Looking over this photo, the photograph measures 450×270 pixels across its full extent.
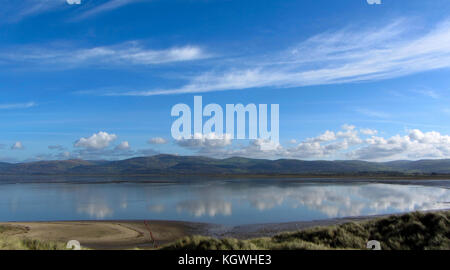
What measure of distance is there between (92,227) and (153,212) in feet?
24.7

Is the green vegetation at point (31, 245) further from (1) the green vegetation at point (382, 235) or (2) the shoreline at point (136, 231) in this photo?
(2) the shoreline at point (136, 231)

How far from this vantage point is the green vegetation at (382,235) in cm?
1091

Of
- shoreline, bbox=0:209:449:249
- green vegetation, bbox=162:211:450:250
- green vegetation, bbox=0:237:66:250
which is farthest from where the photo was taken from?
shoreline, bbox=0:209:449:249

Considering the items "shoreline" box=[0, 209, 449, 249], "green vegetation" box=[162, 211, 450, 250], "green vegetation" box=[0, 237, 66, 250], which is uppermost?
"green vegetation" box=[0, 237, 66, 250]

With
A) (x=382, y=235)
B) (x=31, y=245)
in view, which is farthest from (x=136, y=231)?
(x=382, y=235)

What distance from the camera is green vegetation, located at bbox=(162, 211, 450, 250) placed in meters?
10.9

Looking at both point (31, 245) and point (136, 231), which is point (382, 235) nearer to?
point (31, 245)

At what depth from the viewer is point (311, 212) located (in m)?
27.2

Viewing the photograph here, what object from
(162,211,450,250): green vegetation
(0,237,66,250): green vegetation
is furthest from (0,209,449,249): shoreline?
(0,237,66,250): green vegetation

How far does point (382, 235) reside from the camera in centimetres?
1309

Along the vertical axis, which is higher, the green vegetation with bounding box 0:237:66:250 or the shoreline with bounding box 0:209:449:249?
the green vegetation with bounding box 0:237:66:250

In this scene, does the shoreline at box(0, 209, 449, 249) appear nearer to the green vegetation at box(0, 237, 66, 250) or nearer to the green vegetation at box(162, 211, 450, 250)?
the green vegetation at box(162, 211, 450, 250)

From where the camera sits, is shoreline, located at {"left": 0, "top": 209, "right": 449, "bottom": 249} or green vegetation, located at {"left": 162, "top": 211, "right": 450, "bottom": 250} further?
shoreline, located at {"left": 0, "top": 209, "right": 449, "bottom": 249}
